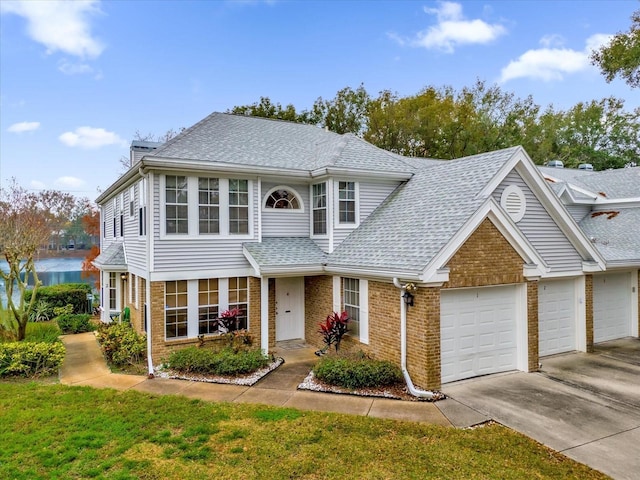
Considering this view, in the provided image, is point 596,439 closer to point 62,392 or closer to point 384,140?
point 62,392

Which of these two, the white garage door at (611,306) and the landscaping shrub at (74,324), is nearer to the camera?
the white garage door at (611,306)

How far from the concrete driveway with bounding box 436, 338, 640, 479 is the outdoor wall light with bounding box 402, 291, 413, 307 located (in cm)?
197

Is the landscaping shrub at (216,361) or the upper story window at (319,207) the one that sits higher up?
the upper story window at (319,207)

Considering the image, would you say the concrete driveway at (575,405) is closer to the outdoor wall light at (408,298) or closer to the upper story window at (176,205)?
the outdoor wall light at (408,298)

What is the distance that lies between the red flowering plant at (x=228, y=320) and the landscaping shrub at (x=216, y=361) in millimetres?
1011

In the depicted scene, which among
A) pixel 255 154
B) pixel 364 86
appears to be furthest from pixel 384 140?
pixel 255 154

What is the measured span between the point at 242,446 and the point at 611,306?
523 inches

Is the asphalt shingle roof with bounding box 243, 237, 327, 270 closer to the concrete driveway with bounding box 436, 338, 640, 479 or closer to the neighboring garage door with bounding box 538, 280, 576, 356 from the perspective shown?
the concrete driveway with bounding box 436, 338, 640, 479

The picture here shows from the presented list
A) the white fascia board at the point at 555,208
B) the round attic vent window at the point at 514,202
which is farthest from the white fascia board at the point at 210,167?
the white fascia board at the point at 555,208

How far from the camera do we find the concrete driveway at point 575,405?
600 centimetres

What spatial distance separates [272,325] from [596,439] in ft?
27.2

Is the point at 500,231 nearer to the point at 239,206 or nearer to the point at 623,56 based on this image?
the point at 239,206

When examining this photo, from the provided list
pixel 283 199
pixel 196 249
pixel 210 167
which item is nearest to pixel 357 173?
pixel 283 199

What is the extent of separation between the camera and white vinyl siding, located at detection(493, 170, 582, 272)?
10719 mm
